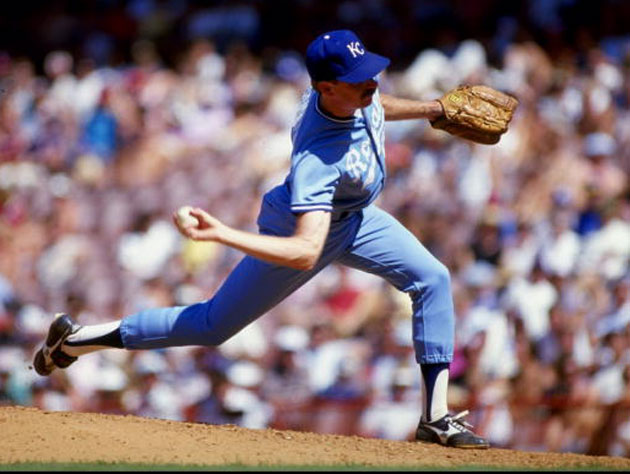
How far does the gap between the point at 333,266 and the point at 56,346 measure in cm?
352

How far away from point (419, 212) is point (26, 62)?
5504 mm

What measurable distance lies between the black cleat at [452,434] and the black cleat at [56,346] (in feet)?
5.64

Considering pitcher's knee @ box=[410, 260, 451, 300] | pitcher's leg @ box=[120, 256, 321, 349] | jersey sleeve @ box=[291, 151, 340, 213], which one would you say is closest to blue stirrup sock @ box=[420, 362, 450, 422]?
pitcher's knee @ box=[410, 260, 451, 300]

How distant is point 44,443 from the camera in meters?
5.81

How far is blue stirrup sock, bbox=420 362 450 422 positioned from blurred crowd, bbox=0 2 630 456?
1.40m

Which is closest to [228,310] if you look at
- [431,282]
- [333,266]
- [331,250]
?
[331,250]

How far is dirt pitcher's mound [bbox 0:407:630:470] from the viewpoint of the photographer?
554 centimetres

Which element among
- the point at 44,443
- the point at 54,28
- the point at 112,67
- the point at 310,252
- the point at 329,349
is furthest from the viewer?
the point at 54,28

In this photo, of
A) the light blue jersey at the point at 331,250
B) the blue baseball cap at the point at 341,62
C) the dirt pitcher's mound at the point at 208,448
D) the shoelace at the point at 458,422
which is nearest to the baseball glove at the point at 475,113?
the light blue jersey at the point at 331,250

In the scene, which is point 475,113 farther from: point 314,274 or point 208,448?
point 208,448

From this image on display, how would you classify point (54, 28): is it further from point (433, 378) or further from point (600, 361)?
point (433, 378)

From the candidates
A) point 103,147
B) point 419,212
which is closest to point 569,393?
point 419,212

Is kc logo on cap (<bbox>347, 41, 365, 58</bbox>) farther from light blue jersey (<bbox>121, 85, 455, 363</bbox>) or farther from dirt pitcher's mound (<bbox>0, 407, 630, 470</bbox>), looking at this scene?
dirt pitcher's mound (<bbox>0, 407, 630, 470</bbox>)

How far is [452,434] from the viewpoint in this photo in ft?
19.5
